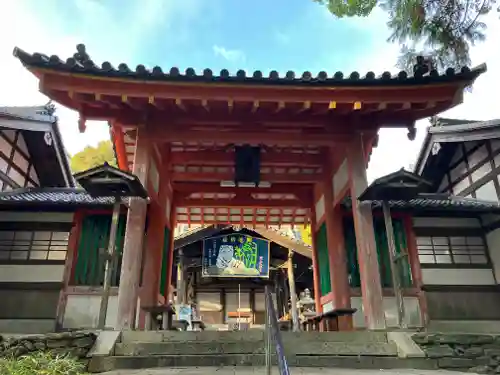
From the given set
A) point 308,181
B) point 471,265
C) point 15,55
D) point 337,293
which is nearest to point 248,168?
point 308,181

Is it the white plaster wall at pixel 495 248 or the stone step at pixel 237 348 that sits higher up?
the white plaster wall at pixel 495 248

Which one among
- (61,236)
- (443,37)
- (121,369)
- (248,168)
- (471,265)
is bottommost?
(121,369)

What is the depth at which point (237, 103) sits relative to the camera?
23.1 feet

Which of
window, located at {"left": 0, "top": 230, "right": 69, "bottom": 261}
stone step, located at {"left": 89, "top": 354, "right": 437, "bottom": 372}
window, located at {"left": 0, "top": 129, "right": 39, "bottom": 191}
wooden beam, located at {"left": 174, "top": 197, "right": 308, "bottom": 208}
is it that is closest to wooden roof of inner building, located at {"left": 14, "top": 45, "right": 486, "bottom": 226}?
wooden beam, located at {"left": 174, "top": 197, "right": 308, "bottom": 208}

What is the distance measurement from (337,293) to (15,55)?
7645 millimetres

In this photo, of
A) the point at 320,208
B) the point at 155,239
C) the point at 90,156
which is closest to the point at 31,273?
the point at 155,239

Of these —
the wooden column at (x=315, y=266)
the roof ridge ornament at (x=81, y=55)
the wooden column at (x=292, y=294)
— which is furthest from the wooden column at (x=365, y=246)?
the wooden column at (x=292, y=294)

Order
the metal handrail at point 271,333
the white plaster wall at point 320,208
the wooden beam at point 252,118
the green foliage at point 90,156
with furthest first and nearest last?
1. the green foliage at point 90,156
2. the white plaster wall at point 320,208
3. the wooden beam at point 252,118
4. the metal handrail at point 271,333

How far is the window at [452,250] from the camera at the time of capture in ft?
31.5

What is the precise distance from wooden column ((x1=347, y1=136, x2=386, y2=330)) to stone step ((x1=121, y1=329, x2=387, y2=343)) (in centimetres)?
49

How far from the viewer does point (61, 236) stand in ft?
30.4

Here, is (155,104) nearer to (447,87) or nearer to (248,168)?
(248,168)

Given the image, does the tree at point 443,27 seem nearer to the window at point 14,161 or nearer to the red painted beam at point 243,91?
the red painted beam at point 243,91

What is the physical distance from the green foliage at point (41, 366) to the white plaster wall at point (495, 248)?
9.28m
